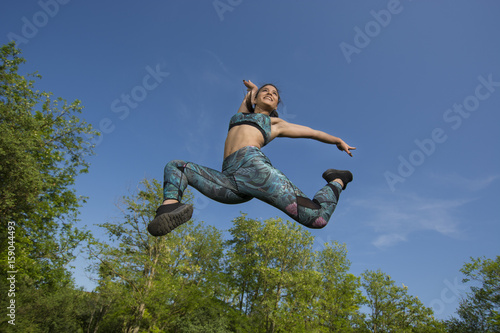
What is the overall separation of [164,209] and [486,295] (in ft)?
113

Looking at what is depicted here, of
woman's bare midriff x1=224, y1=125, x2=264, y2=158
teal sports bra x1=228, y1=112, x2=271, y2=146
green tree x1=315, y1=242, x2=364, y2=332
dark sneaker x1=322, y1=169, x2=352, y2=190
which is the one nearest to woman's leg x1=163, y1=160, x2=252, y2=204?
woman's bare midriff x1=224, y1=125, x2=264, y2=158

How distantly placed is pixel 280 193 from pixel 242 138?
0.73m

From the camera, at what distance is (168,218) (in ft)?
6.98

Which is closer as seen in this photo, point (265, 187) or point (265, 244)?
point (265, 187)

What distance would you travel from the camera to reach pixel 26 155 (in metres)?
12.1

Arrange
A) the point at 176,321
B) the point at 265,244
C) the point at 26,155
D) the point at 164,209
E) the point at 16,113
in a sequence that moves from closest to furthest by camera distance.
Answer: the point at 164,209
the point at 26,155
the point at 16,113
the point at 176,321
the point at 265,244

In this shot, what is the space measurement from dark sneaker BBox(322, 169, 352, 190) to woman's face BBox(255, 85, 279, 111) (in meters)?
1.00

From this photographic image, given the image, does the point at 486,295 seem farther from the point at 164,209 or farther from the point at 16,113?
the point at 16,113

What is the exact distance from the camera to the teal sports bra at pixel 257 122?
2994 millimetres

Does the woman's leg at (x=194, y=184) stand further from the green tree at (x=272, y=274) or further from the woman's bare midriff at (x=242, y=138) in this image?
the green tree at (x=272, y=274)

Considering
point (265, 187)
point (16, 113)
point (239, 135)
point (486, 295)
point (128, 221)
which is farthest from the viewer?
point (486, 295)

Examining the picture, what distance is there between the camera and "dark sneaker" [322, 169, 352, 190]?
2.91 m

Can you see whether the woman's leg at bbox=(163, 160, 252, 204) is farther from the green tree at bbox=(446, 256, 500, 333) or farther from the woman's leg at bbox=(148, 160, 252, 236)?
the green tree at bbox=(446, 256, 500, 333)

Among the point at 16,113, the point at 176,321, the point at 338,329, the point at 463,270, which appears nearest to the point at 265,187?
the point at 16,113
